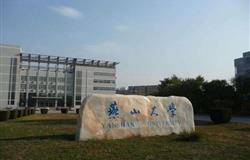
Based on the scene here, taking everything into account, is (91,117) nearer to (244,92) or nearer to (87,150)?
(87,150)

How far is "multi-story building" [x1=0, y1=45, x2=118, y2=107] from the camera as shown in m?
87.7

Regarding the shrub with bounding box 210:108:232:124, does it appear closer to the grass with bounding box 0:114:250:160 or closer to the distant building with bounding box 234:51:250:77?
the grass with bounding box 0:114:250:160

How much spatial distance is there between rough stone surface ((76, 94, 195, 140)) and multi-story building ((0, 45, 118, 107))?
73.1 meters

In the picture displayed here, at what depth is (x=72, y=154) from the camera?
8.73 metres

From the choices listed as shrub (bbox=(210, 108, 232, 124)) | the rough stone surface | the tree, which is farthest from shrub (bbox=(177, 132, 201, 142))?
the tree

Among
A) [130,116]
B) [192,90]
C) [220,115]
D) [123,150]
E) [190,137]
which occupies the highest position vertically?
[192,90]

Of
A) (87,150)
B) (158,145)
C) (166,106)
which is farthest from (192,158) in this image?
(166,106)

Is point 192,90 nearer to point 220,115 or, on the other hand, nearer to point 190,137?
point 220,115

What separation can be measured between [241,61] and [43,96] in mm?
58006

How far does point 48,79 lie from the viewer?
9381 cm

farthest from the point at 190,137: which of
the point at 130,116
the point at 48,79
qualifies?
the point at 48,79

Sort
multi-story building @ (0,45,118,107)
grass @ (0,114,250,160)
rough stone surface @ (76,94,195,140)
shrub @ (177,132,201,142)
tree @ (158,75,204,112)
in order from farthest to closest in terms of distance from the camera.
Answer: multi-story building @ (0,45,118,107) < tree @ (158,75,204,112) < rough stone surface @ (76,94,195,140) < shrub @ (177,132,201,142) < grass @ (0,114,250,160)

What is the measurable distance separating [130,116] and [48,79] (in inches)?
3292

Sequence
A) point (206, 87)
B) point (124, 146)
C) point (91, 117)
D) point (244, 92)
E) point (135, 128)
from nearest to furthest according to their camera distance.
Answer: point (124, 146)
point (91, 117)
point (135, 128)
point (244, 92)
point (206, 87)
